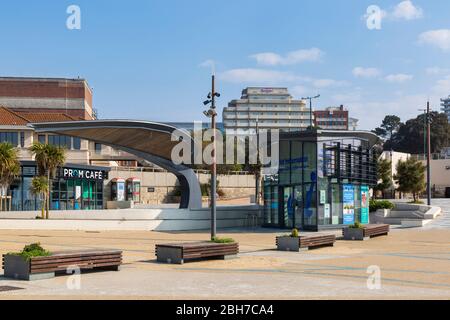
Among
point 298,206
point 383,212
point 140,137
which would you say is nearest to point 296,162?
point 298,206

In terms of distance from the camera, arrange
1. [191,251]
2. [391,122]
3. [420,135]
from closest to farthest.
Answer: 1. [191,251]
2. [420,135]
3. [391,122]

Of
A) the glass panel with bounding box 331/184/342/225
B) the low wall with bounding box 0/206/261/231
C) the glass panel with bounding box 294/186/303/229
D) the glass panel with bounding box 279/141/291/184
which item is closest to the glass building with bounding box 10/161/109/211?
the low wall with bounding box 0/206/261/231

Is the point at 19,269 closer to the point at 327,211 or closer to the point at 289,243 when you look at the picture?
the point at 289,243

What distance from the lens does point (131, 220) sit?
3600cm

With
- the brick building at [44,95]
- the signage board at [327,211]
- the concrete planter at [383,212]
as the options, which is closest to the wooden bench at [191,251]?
the signage board at [327,211]

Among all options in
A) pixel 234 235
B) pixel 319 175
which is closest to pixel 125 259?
pixel 234 235

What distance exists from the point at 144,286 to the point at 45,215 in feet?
85.3

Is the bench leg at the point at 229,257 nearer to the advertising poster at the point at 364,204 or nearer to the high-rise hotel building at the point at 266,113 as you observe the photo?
the advertising poster at the point at 364,204

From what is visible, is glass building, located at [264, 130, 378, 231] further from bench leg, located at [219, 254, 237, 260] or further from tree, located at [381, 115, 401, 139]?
tree, located at [381, 115, 401, 139]

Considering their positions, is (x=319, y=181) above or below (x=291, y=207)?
above

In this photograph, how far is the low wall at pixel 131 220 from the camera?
33.8 meters

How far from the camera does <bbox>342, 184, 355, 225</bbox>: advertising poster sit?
3694 cm

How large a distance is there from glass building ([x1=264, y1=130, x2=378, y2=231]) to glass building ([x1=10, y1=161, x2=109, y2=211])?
712 inches

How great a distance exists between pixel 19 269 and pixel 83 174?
36159mm
